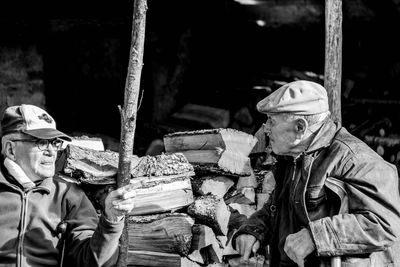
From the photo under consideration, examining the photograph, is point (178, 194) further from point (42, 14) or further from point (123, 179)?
point (42, 14)

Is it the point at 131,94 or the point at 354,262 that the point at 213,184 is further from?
the point at 354,262

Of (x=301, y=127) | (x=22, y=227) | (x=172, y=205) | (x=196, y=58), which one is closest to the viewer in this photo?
(x=301, y=127)

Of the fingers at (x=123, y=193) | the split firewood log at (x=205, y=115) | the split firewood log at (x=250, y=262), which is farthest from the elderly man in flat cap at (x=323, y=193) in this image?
the split firewood log at (x=205, y=115)

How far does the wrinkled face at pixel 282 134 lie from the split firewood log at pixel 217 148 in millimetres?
1364

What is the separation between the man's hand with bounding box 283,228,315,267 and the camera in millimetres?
3822

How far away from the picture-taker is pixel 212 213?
514 cm

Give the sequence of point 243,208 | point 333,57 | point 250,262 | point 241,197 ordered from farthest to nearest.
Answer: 1. point 333,57
2. point 241,197
3. point 243,208
4. point 250,262

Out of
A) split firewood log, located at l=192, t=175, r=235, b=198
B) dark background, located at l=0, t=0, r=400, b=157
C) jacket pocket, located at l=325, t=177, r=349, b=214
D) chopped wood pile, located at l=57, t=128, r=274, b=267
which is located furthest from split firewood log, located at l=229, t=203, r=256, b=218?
dark background, located at l=0, t=0, r=400, b=157

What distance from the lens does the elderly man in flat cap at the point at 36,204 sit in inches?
163

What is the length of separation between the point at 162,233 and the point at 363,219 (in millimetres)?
1751

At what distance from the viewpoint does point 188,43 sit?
30.4 feet

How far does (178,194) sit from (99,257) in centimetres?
135

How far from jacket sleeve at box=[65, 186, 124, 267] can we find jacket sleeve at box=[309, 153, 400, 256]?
1079mm

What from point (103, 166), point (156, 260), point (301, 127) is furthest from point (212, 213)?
point (301, 127)
